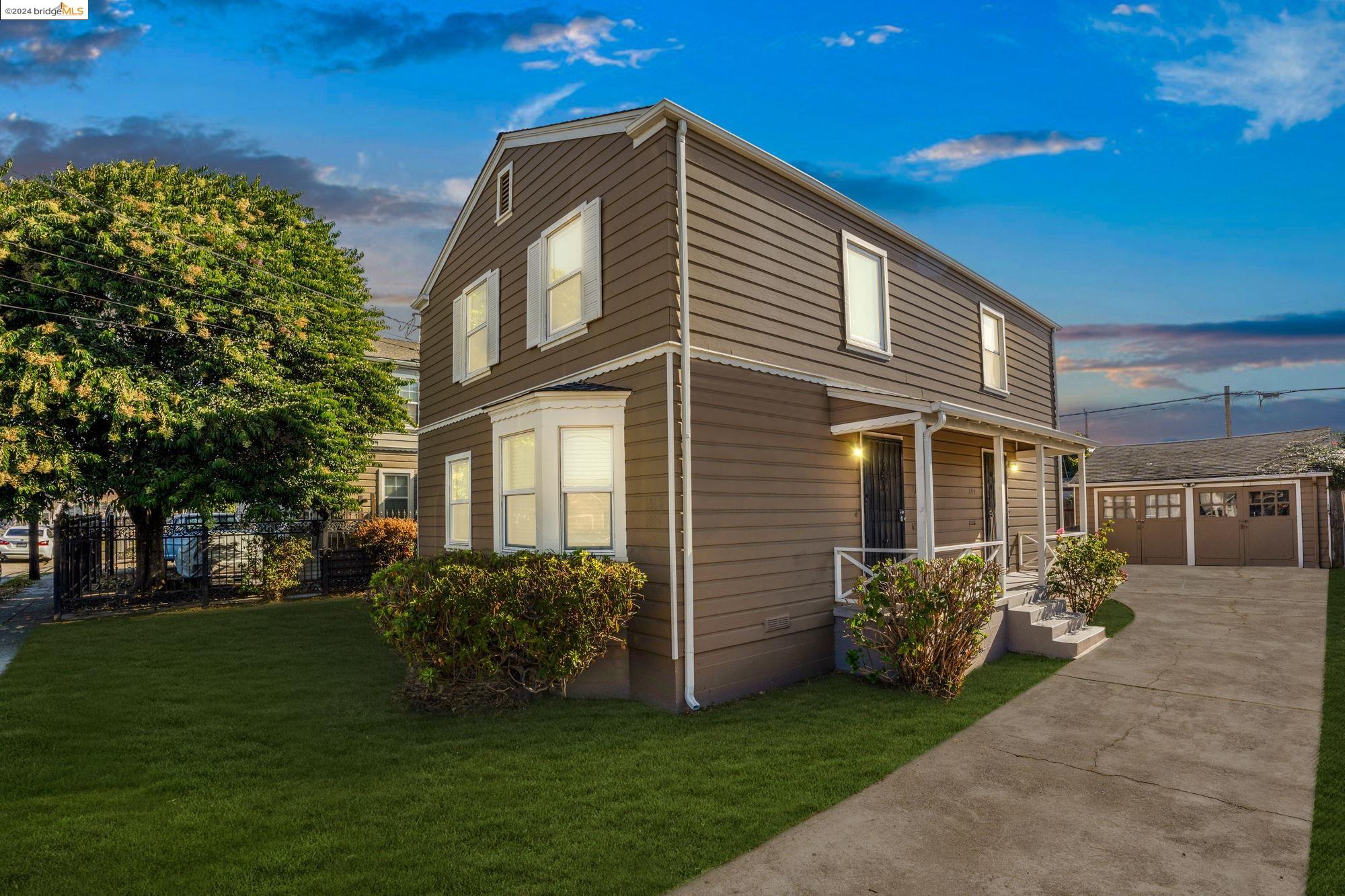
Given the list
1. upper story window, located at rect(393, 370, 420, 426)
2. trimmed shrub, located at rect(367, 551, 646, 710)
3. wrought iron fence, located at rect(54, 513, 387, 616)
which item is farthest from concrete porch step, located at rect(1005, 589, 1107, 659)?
upper story window, located at rect(393, 370, 420, 426)

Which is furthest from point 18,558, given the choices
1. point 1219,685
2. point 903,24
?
point 1219,685

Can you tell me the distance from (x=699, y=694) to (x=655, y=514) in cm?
193

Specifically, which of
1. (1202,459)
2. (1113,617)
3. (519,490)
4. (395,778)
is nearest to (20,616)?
(519,490)

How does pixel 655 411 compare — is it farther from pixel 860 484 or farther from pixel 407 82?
pixel 407 82

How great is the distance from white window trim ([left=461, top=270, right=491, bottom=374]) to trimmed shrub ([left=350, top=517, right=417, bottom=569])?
25.4 feet

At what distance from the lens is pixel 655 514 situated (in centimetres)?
732

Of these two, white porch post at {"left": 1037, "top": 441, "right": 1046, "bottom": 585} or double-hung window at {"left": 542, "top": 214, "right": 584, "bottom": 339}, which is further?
white porch post at {"left": 1037, "top": 441, "right": 1046, "bottom": 585}

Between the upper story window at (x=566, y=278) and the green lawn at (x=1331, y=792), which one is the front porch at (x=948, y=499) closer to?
the green lawn at (x=1331, y=792)

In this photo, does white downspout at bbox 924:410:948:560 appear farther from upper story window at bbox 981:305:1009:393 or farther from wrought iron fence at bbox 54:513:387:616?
wrought iron fence at bbox 54:513:387:616

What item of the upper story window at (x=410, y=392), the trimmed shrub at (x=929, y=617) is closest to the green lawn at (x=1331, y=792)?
the trimmed shrub at (x=929, y=617)

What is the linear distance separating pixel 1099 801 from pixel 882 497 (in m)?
5.36

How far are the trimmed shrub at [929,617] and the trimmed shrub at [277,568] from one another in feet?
46.6

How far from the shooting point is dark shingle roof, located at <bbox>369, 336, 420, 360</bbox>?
81.3 feet

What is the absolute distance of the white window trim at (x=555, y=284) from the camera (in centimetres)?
869
